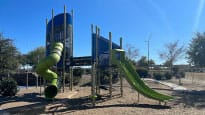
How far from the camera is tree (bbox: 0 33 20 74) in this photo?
2473cm

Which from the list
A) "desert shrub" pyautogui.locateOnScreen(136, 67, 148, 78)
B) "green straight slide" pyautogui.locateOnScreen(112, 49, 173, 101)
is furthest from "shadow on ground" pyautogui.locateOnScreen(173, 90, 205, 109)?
"desert shrub" pyautogui.locateOnScreen(136, 67, 148, 78)

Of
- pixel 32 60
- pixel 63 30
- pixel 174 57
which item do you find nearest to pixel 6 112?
pixel 63 30

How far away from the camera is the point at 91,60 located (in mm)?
17750

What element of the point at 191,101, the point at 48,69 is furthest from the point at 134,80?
the point at 48,69

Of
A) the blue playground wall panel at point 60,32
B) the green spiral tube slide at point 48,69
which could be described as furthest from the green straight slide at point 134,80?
the blue playground wall panel at point 60,32

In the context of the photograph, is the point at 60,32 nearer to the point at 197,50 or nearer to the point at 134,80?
the point at 134,80

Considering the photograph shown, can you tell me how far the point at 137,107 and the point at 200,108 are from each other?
113 inches

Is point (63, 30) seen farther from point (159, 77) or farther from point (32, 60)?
point (32, 60)

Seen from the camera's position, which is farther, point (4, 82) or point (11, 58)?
point (11, 58)

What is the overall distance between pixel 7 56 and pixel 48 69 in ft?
36.2

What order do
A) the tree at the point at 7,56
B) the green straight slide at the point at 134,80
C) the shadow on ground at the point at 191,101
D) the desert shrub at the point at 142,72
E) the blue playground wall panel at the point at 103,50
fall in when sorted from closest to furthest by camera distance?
the shadow on ground at the point at 191,101 < the green straight slide at the point at 134,80 < the blue playground wall panel at the point at 103,50 < the tree at the point at 7,56 < the desert shrub at the point at 142,72

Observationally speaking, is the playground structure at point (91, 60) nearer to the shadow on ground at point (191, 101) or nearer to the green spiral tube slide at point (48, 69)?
the green spiral tube slide at point (48, 69)

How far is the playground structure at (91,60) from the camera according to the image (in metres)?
14.5

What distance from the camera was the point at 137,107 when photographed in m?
13.2
